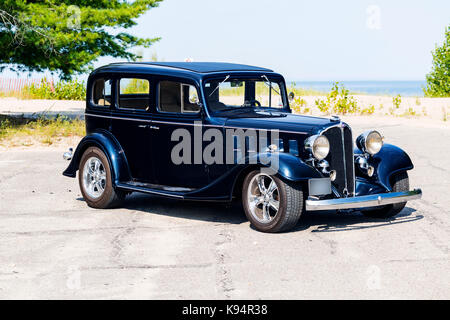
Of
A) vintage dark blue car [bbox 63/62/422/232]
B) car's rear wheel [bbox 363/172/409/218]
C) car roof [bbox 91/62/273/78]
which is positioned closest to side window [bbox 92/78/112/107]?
vintage dark blue car [bbox 63/62/422/232]

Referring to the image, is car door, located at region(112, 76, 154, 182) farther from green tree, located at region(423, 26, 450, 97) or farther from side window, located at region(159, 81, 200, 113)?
green tree, located at region(423, 26, 450, 97)

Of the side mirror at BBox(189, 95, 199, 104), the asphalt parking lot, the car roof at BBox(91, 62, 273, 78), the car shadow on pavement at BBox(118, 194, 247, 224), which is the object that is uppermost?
the car roof at BBox(91, 62, 273, 78)

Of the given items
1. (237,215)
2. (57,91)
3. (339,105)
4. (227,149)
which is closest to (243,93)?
(227,149)

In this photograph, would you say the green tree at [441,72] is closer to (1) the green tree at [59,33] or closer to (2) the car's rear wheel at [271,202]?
(1) the green tree at [59,33]

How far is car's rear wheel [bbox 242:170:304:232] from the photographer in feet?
24.9

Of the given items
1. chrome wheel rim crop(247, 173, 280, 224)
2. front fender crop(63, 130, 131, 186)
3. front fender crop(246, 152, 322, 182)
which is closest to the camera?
front fender crop(246, 152, 322, 182)

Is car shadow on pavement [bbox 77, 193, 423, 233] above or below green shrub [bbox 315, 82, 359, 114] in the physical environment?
below

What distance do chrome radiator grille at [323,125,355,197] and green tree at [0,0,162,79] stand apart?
11832 mm

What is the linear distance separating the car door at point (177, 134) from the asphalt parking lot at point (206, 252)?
0.53 meters

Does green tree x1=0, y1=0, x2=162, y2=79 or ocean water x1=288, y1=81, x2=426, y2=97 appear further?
ocean water x1=288, y1=81, x2=426, y2=97

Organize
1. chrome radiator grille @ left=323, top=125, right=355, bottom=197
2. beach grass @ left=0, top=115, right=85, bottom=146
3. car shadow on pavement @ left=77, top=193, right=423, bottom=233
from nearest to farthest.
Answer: chrome radiator grille @ left=323, top=125, right=355, bottom=197 < car shadow on pavement @ left=77, top=193, right=423, bottom=233 < beach grass @ left=0, top=115, right=85, bottom=146

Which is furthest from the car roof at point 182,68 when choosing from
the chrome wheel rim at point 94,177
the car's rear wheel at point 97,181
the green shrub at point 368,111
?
the green shrub at point 368,111

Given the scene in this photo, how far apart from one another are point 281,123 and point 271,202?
966 millimetres

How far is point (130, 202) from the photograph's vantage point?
10133 mm
